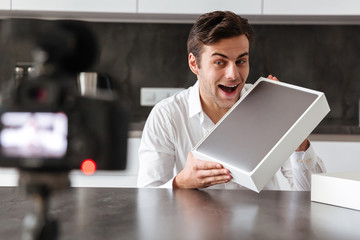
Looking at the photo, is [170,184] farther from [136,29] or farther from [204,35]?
[136,29]

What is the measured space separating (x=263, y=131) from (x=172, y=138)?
64cm

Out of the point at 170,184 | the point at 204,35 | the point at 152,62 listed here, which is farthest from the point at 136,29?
the point at 170,184

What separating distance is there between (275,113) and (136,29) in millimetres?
2248

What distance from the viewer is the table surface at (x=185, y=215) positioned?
754 mm

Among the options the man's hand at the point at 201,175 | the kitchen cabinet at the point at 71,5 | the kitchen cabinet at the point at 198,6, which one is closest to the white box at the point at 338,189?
the man's hand at the point at 201,175

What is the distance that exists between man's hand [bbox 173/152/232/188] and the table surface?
0.11ft

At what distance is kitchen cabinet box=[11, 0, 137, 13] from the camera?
280 cm

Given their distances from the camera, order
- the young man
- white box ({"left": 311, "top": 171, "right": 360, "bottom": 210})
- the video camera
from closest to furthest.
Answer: the video camera
white box ({"left": 311, "top": 171, "right": 360, "bottom": 210})
the young man

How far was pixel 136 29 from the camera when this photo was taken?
3211mm

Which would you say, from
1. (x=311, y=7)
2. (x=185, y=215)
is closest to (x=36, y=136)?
(x=185, y=215)

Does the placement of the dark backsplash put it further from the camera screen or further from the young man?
the camera screen

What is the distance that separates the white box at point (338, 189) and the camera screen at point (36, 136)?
71cm

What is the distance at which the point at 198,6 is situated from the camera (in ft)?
9.20

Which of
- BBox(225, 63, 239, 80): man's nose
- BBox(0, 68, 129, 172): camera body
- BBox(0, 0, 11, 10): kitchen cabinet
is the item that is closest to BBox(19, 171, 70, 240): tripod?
BBox(0, 68, 129, 172): camera body
